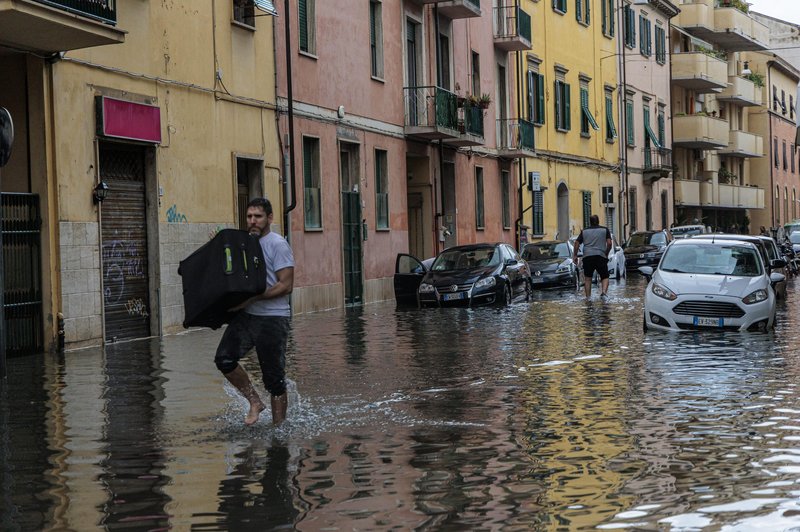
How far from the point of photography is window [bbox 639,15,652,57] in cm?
5671

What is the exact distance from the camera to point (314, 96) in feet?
89.6

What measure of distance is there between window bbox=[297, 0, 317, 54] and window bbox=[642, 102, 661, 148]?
1240 inches

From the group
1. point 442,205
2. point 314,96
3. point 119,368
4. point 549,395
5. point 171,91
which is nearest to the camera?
point 549,395

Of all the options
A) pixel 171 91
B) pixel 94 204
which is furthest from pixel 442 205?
pixel 94 204

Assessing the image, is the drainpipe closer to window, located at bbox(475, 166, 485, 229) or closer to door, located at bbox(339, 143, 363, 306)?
door, located at bbox(339, 143, 363, 306)

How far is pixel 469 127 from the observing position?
35.5m

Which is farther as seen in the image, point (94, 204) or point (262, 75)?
point (262, 75)

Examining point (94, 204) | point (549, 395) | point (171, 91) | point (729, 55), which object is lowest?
point (549, 395)

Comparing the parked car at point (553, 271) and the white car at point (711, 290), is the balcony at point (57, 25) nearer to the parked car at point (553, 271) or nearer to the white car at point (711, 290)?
the white car at point (711, 290)

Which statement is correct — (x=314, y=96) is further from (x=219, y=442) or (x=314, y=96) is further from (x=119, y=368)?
(x=219, y=442)

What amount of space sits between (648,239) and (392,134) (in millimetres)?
15800

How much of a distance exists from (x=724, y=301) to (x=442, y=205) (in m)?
17.6

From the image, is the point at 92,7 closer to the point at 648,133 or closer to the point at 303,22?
the point at 303,22

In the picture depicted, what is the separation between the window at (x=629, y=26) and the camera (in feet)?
178
